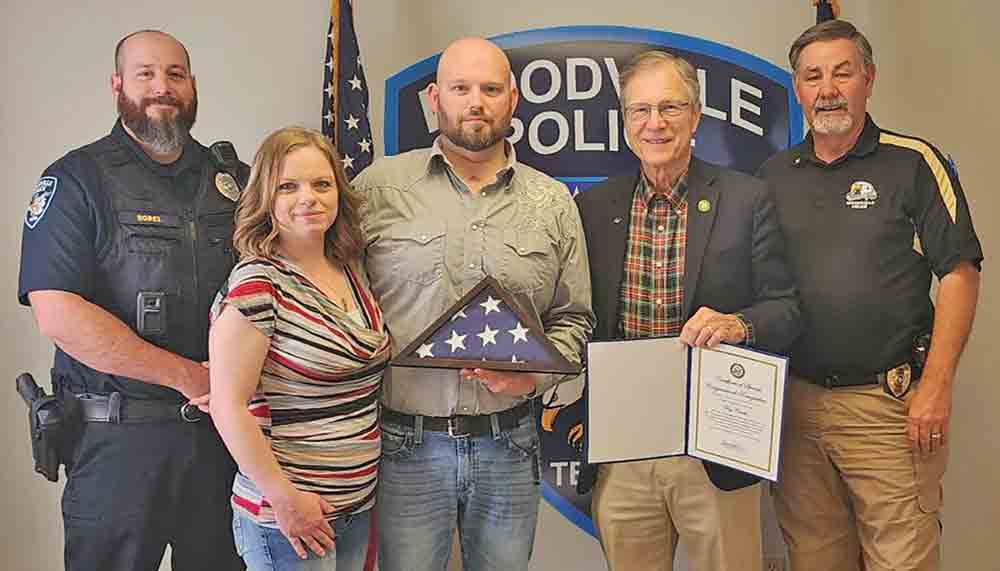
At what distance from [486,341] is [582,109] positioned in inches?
56.6

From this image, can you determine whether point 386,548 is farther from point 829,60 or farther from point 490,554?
point 829,60

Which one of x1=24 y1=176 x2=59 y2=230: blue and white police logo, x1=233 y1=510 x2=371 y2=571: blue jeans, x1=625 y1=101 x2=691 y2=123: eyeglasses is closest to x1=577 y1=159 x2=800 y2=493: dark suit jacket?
x1=625 y1=101 x2=691 y2=123: eyeglasses

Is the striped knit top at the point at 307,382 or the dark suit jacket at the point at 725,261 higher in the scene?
the dark suit jacket at the point at 725,261

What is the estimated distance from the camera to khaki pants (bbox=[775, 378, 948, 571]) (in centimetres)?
237

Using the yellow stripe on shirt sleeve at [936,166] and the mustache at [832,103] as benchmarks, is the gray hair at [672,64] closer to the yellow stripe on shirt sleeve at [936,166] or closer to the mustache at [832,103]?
the mustache at [832,103]

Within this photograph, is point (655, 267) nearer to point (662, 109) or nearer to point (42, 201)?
point (662, 109)

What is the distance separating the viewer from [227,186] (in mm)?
2365

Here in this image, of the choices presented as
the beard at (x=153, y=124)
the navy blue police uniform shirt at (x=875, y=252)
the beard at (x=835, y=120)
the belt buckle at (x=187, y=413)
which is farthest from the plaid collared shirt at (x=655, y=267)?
the beard at (x=153, y=124)

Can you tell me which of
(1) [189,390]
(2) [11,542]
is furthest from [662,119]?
(2) [11,542]

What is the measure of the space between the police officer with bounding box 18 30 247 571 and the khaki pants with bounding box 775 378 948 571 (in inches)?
63.4

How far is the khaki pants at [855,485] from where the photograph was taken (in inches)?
93.2

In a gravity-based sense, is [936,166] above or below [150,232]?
above

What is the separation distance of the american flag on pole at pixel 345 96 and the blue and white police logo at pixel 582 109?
26cm

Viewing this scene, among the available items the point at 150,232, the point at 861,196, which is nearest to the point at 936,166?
the point at 861,196
